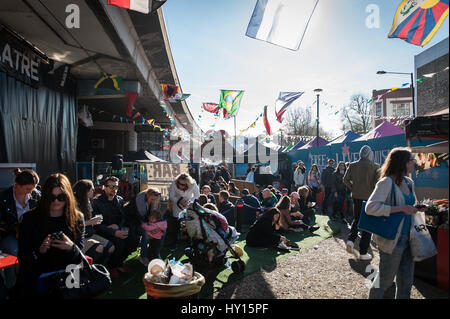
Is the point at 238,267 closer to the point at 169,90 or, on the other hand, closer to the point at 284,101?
the point at 169,90

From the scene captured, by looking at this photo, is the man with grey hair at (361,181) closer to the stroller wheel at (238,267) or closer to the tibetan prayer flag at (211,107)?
the stroller wheel at (238,267)

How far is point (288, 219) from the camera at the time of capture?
7.45 meters

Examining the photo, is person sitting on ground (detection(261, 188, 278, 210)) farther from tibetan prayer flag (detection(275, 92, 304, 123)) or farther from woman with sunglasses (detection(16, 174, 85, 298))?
tibetan prayer flag (detection(275, 92, 304, 123))

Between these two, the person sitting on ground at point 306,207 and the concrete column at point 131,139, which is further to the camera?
the concrete column at point 131,139

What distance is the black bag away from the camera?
244 centimetres

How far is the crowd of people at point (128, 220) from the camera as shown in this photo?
259 centimetres

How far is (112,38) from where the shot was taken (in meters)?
7.55

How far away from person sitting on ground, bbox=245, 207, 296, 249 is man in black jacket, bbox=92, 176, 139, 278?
252 centimetres

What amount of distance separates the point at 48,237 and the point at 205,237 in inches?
90.3

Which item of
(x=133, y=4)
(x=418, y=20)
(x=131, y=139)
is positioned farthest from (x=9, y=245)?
(x=131, y=139)

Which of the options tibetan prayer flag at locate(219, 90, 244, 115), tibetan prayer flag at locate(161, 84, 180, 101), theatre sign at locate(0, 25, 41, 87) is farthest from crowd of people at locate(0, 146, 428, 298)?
tibetan prayer flag at locate(219, 90, 244, 115)

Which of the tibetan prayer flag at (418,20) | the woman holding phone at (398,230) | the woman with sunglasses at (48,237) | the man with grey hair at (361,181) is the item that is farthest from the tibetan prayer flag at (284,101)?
the woman with sunglasses at (48,237)

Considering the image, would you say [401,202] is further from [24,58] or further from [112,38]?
[24,58]

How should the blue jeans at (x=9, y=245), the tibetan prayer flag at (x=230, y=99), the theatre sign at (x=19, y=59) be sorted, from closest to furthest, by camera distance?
the blue jeans at (x=9, y=245), the theatre sign at (x=19, y=59), the tibetan prayer flag at (x=230, y=99)
